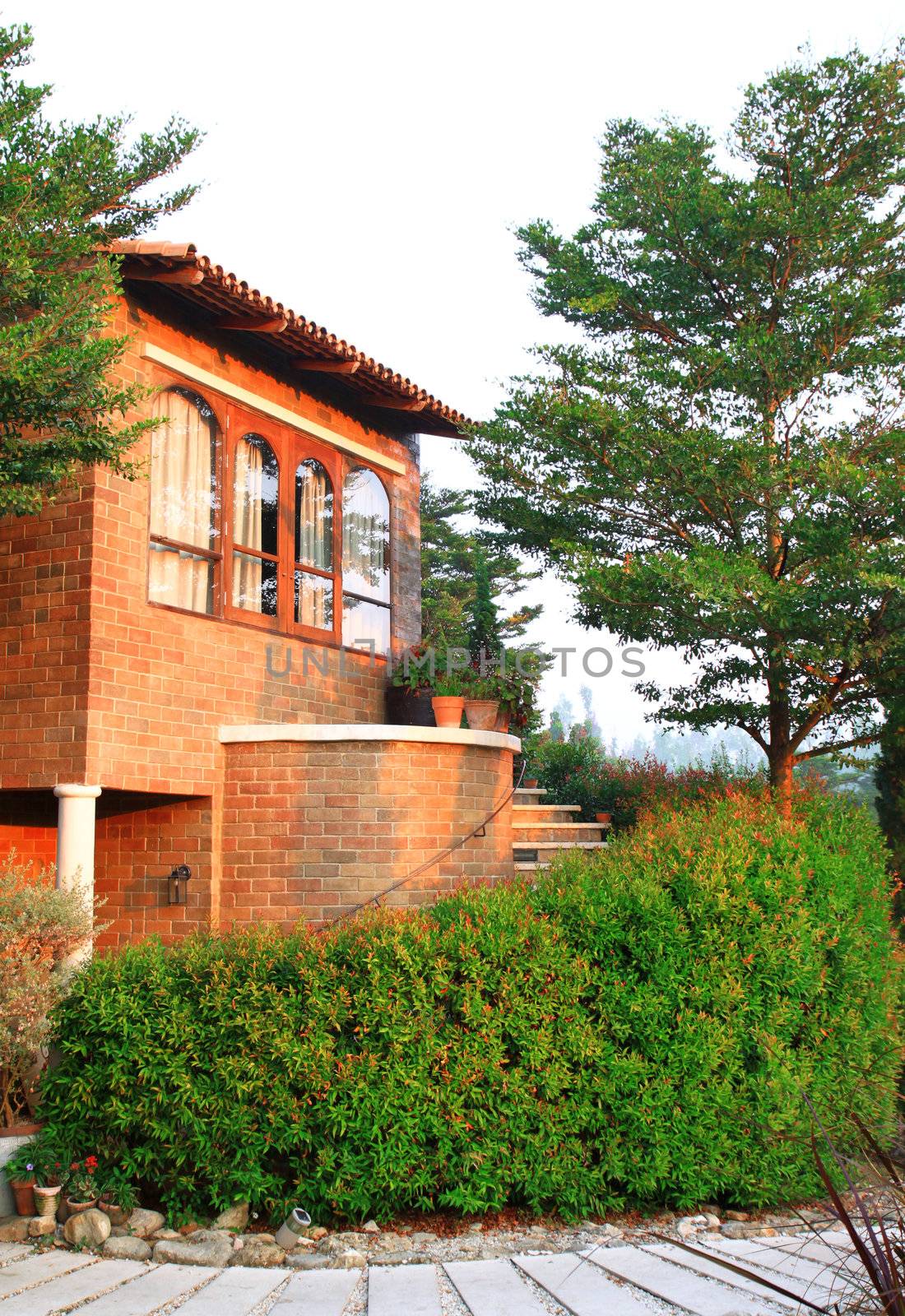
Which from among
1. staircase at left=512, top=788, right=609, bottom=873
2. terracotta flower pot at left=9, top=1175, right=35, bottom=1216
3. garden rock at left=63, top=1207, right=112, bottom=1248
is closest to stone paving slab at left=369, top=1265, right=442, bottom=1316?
garden rock at left=63, top=1207, right=112, bottom=1248

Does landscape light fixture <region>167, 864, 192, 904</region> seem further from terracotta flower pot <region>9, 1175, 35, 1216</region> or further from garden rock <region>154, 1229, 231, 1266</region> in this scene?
garden rock <region>154, 1229, 231, 1266</region>

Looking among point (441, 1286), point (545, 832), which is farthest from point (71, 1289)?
point (545, 832)

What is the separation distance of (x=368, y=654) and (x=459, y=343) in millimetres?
5968

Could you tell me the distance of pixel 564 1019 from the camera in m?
5.85

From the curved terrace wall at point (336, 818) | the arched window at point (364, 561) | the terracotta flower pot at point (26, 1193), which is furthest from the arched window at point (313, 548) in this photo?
the terracotta flower pot at point (26, 1193)

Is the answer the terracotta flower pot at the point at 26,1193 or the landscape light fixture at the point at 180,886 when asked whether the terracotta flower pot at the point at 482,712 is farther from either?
the terracotta flower pot at the point at 26,1193

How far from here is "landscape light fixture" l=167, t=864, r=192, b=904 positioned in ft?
28.8

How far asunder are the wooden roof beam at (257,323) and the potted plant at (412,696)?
364cm

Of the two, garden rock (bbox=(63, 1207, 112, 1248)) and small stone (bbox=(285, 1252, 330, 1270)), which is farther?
garden rock (bbox=(63, 1207, 112, 1248))

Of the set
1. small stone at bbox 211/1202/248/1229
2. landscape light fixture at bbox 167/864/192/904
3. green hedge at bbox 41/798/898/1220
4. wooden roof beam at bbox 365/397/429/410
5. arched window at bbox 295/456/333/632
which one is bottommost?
small stone at bbox 211/1202/248/1229

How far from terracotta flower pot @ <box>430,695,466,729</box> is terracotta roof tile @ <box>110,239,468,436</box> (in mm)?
3248

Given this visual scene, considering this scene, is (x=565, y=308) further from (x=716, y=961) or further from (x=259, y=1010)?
(x=259, y=1010)

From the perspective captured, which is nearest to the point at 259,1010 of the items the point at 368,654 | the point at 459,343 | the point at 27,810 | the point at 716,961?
the point at 716,961

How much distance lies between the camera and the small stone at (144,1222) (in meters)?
→ 5.46
